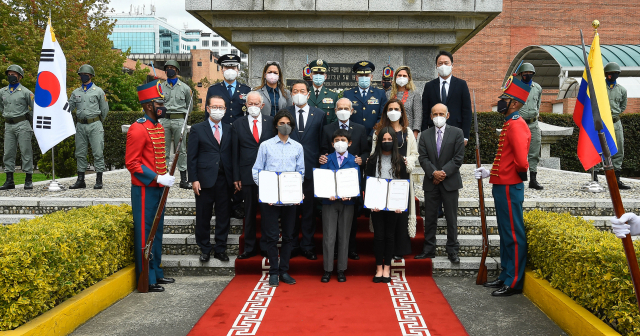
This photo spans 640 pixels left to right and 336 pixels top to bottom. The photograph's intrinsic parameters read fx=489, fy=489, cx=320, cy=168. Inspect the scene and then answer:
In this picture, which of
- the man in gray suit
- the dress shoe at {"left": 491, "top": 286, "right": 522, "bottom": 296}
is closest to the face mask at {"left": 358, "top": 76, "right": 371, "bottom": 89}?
Answer: the man in gray suit

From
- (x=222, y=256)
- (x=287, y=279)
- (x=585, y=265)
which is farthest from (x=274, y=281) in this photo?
(x=585, y=265)

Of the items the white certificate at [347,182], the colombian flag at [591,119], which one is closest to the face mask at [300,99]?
the white certificate at [347,182]

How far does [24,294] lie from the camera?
13.0 ft

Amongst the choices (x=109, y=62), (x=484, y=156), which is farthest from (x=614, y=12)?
(x=109, y=62)

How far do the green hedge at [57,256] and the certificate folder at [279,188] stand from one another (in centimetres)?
168

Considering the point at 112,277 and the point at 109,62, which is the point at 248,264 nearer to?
the point at 112,277

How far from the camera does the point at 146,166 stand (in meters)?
5.58

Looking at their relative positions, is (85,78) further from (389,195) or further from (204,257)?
(389,195)

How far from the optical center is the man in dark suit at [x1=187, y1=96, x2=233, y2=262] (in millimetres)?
6117

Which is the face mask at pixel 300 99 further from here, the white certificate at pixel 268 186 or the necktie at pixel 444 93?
the necktie at pixel 444 93

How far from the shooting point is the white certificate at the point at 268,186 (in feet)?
18.5

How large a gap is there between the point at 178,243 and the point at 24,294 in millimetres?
2657

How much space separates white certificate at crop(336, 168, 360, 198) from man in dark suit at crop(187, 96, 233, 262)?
1.47m

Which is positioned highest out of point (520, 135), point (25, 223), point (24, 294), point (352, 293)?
point (520, 135)
